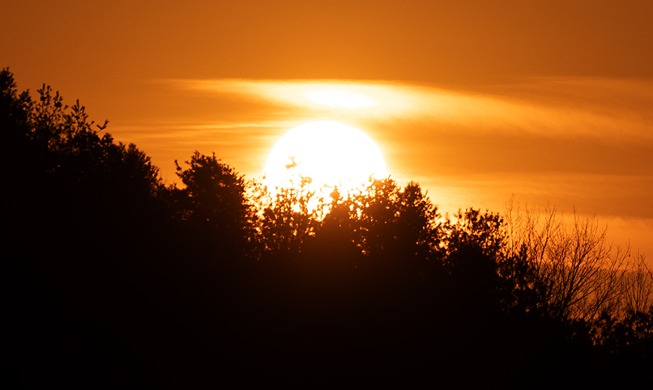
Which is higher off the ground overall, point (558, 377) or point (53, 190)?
point (53, 190)

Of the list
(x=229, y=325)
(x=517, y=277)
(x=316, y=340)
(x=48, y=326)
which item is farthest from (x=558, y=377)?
(x=48, y=326)

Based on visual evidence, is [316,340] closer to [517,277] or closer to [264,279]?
[264,279]

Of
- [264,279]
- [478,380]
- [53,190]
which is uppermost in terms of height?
[53,190]

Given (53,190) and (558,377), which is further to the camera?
(558,377)

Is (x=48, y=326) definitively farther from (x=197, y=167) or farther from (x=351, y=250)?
(x=197, y=167)

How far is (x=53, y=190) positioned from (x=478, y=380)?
70.1 ft

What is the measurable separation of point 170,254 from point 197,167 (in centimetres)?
2589

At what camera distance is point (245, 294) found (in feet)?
143

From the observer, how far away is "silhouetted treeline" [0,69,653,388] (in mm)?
39719

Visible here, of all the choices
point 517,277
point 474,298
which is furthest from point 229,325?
point 517,277

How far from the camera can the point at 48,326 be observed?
38750 millimetres

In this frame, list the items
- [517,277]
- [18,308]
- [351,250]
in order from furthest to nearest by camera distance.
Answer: [517,277], [351,250], [18,308]

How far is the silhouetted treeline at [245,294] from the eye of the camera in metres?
39.7

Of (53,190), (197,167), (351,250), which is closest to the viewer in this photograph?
(53,190)
